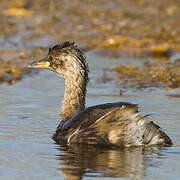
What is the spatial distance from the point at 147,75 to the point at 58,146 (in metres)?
5.39

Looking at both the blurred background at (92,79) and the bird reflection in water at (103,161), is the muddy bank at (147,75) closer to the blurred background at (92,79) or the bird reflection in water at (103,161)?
the blurred background at (92,79)

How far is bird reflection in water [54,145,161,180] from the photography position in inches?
269

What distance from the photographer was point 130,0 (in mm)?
19953

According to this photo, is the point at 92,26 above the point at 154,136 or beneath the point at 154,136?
above

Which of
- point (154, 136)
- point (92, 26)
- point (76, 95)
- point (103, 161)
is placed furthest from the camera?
point (92, 26)

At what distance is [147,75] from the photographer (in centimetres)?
1328

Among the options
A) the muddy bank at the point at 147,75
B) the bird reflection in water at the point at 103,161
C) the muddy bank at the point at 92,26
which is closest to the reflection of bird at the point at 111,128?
the bird reflection in water at the point at 103,161

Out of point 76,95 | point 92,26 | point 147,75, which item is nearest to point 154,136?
point 76,95

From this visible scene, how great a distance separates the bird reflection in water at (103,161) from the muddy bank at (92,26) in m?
6.30

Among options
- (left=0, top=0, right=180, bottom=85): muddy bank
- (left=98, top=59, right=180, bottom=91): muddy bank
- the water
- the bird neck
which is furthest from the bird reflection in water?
(left=0, top=0, right=180, bottom=85): muddy bank

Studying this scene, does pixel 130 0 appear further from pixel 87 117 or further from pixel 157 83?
pixel 87 117

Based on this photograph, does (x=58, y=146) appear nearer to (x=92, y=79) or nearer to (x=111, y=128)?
(x=111, y=128)

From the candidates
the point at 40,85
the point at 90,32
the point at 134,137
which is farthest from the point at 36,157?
the point at 90,32

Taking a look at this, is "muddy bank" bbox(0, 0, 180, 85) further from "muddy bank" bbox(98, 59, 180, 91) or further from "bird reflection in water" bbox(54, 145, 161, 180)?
"bird reflection in water" bbox(54, 145, 161, 180)
